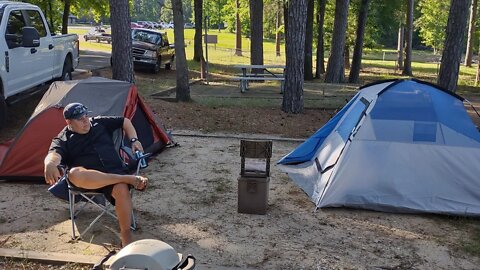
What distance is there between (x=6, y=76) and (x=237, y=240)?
16.3 ft

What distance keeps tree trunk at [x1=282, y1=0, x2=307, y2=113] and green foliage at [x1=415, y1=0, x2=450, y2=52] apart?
35.0 m

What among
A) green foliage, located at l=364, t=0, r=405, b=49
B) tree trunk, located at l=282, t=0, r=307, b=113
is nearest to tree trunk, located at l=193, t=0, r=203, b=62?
green foliage, located at l=364, t=0, r=405, b=49

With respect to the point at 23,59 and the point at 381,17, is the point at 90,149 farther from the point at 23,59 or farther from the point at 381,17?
the point at 381,17

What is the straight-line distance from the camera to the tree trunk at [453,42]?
10.4m

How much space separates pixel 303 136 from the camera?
953 cm

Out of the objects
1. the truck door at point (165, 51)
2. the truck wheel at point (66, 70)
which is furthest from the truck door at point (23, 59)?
the truck door at point (165, 51)

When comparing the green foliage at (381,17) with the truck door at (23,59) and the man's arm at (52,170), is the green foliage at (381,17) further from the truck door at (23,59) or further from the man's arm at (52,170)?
the man's arm at (52,170)

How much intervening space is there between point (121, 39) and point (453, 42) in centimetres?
702

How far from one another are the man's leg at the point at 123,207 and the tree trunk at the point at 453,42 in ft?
28.9

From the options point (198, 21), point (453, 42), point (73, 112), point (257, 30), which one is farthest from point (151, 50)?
point (73, 112)

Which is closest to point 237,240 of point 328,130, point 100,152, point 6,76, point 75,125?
point 100,152

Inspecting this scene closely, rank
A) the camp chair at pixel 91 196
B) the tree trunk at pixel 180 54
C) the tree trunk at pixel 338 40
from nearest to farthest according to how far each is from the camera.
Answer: the camp chair at pixel 91 196 → the tree trunk at pixel 180 54 → the tree trunk at pixel 338 40

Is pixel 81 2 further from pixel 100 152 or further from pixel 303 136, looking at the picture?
pixel 100 152

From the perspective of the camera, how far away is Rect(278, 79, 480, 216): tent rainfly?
18.6ft
